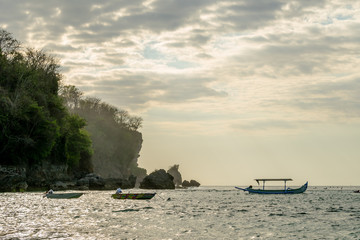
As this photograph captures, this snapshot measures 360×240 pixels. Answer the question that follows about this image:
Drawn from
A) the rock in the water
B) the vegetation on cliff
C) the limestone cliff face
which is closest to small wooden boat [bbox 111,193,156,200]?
the vegetation on cliff

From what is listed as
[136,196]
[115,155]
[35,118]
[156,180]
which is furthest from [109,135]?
[136,196]

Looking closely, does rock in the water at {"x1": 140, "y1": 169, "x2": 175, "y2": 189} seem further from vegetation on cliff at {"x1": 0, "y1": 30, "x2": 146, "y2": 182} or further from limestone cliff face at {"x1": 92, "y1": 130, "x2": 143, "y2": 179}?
limestone cliff face at {"x1": 92, "y1": 130, "x2": 143, "y2": 179}

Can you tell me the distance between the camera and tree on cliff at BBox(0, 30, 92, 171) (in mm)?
74481

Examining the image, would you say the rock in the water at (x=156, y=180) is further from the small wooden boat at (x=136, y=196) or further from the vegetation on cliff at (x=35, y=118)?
the small wooden boat at (x=136, y=196)

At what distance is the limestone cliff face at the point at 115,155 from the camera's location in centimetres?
15550

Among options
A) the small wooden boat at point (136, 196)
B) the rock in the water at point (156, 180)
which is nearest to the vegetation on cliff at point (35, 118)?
the rock in the water at point (156, 180)

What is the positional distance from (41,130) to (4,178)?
12.4 m

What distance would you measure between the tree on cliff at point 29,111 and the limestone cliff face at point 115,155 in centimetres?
5823

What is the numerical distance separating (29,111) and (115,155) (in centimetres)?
8836

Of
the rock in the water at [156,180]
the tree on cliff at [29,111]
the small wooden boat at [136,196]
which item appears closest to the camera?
the small wooden boat at [136,196]

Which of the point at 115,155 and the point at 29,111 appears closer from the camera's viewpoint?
the point at 29,111

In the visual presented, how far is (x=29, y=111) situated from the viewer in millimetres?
77250

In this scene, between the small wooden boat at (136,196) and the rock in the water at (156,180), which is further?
the rock in the water at (156,180)

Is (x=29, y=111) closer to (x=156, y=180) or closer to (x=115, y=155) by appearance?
(x=156, y=180)
